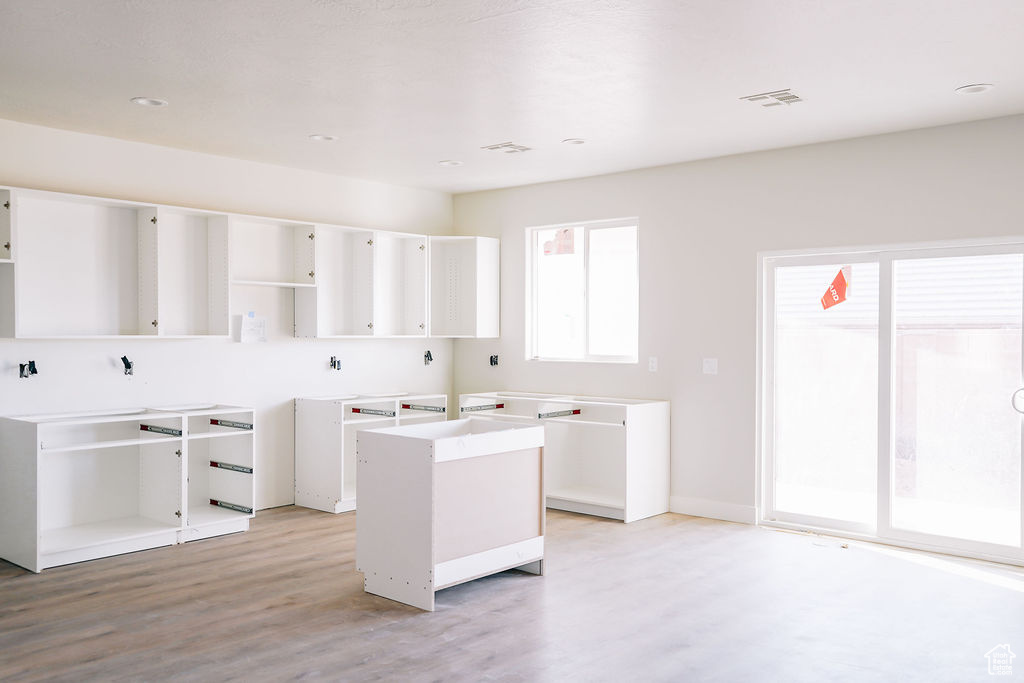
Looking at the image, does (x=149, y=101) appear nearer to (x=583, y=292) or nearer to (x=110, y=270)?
(x=110, y=270)

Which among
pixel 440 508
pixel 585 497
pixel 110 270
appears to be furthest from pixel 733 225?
pixel 110 270

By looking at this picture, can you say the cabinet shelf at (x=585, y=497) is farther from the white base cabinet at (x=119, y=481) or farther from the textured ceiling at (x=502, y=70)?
the textured ceiling at (x=502, y=70)

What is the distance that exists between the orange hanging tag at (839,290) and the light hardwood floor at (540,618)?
1.65 m

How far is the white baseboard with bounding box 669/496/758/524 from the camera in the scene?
5.94 metres

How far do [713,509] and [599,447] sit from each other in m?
1.07

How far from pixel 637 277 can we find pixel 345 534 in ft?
10.1

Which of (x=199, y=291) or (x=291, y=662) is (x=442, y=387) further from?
(x=291, y=662)

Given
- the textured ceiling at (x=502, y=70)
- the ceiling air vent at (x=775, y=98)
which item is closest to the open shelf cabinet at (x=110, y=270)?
the textured ceiling at (x=502, y=70)

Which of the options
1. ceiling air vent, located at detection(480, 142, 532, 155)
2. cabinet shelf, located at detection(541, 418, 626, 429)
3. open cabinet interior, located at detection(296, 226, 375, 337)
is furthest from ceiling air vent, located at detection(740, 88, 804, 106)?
open cabinet interior, located at detection(296, 226, 375, 337)

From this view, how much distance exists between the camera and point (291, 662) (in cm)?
333

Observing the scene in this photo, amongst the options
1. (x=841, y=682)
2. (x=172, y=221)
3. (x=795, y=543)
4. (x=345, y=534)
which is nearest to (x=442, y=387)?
(x=345, y=534)

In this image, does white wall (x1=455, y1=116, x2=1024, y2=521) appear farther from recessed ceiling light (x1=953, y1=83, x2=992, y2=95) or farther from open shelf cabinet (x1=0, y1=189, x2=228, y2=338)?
open shelf cabinet (x1=0, y1=189, x2=228, y2=338)

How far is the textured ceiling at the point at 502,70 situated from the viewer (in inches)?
131

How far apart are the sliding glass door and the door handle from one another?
0.01 meters
